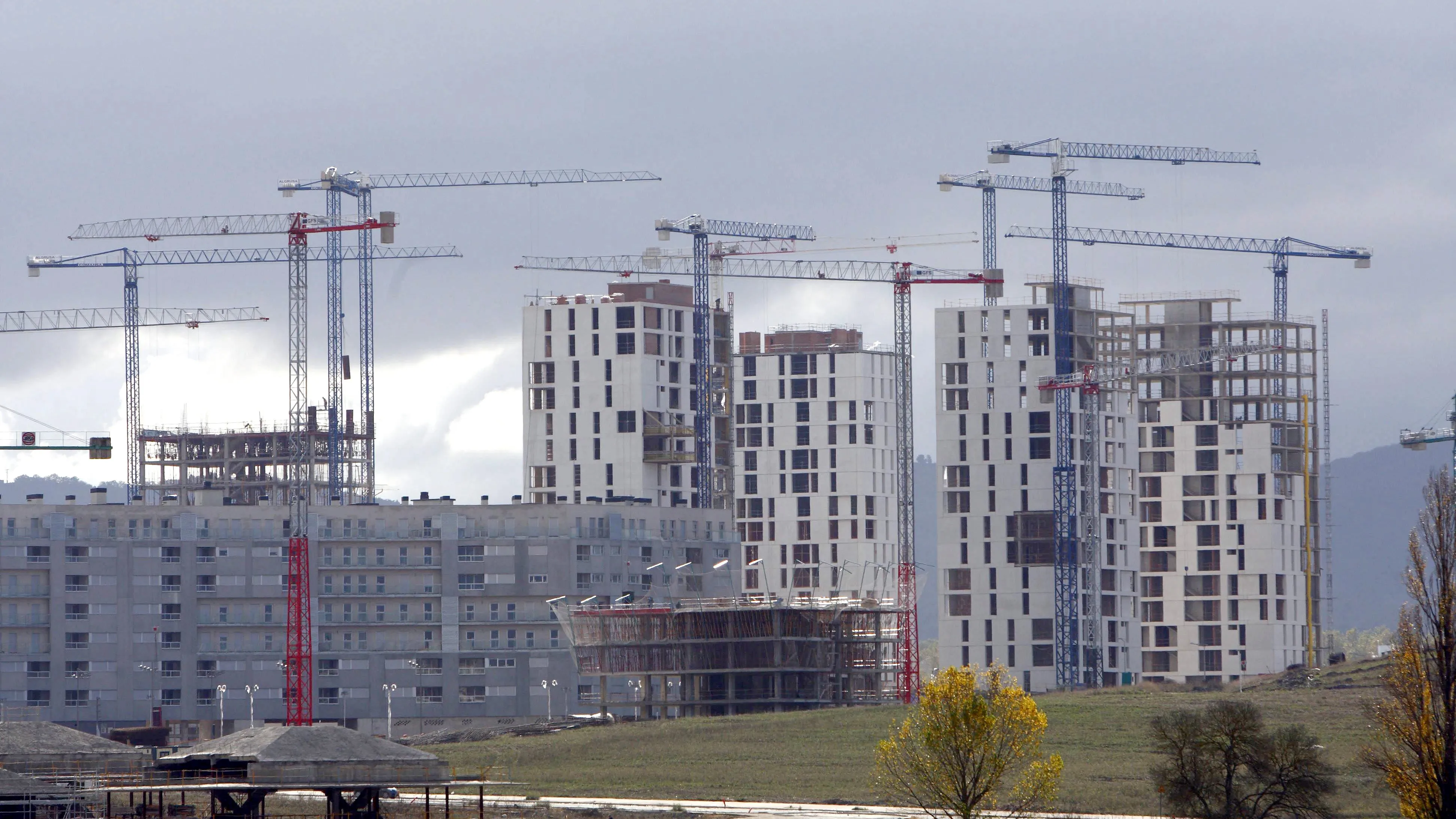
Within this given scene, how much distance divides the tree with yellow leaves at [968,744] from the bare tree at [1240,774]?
449 inches

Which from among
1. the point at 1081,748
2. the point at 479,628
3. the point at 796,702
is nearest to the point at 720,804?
the point at 1081,748

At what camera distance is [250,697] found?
18838 cm

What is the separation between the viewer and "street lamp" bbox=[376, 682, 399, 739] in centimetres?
18762

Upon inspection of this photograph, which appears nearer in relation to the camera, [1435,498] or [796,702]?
[1435,498]

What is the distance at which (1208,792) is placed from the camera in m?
95.7

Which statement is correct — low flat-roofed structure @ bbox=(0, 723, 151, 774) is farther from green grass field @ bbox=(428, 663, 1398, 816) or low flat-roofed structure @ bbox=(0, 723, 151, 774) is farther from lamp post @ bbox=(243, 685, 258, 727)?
lamp post @ bbox=(243, 685, 258, 727)

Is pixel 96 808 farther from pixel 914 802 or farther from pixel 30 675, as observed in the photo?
pixel 30 675

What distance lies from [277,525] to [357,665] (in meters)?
14.6

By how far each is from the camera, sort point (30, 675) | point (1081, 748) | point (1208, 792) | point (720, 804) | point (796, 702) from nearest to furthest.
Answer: point (1208, 792) < point (720, 804) < point (1081, 748) < point (796, 702) < point (30, 675)

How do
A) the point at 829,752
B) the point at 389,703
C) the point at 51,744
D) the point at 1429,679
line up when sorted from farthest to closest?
the point at 389,703
the point at 829,752
the point at 51,744
the point at 1429,679

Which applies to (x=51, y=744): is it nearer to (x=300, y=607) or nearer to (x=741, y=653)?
(x=300, y=607)

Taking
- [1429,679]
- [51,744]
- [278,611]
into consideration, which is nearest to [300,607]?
[51,744]

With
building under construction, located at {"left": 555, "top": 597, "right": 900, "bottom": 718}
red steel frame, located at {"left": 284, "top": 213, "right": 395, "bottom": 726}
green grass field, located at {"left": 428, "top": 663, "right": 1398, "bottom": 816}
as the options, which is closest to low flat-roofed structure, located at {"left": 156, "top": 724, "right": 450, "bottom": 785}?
green grass field, located at {"left": 428, "top": 663, "right": 1398, "bottom": 816}

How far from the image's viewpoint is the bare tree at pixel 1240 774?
94000mm
